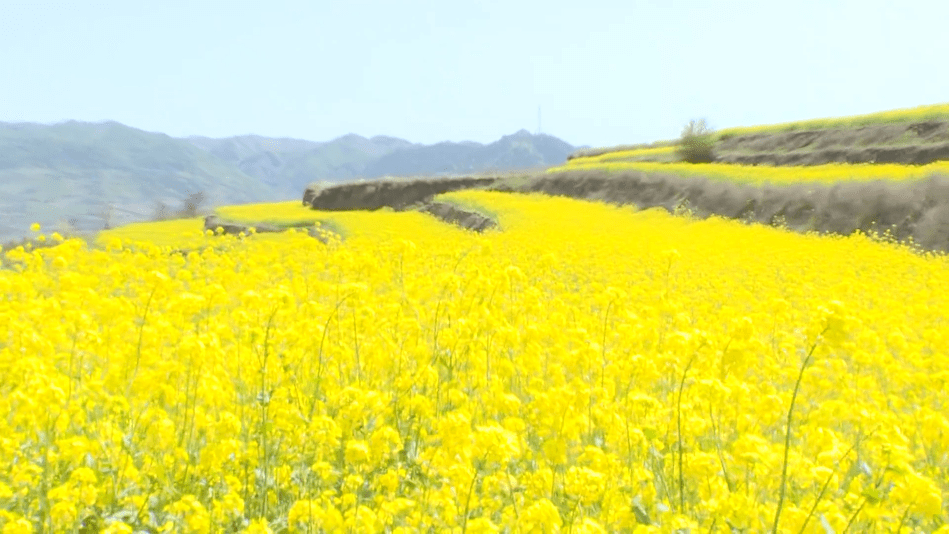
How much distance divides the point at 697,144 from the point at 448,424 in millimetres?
49757

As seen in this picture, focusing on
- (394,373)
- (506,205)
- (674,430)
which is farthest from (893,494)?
(506,205)

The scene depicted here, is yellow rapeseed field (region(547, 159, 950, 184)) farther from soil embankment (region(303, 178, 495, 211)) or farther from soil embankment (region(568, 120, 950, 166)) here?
soil embankment (region(303, 178, 495, 211))

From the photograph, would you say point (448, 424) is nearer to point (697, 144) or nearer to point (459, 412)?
point (459, 412)

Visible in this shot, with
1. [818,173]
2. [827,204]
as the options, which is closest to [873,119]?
[818,173]

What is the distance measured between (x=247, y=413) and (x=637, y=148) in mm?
66464

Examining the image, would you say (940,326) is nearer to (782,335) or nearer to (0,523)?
(782,335)

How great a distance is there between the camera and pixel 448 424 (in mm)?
3676

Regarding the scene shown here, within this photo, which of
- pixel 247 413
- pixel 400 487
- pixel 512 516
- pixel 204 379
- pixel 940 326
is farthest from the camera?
pixel 940 326

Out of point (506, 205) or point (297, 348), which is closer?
point (297, 348)

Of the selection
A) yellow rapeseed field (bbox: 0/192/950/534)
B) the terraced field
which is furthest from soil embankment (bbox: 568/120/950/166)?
yellow rapeseed field (bbox: 0/192/950/534)

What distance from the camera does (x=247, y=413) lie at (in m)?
5.70

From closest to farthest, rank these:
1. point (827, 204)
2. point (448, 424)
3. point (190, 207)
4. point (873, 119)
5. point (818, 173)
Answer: point (448, 424)
point (827, 204)
point (818, 173)
point (873, 119)
point (190, 207)

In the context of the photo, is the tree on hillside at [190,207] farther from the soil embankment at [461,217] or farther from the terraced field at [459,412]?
the terraced field at [459,412]

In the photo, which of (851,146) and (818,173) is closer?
(818,173)
